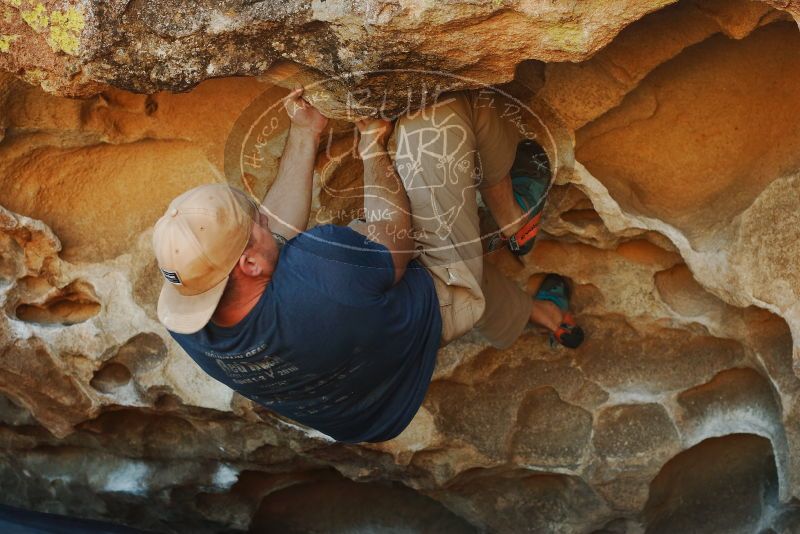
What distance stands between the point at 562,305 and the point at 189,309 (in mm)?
1147

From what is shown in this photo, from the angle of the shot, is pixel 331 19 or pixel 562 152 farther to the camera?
pixel 562 152

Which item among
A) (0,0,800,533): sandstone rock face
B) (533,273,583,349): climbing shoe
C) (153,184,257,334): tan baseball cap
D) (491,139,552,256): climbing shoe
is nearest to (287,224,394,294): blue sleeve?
(153,184,257,334): tan baseball cap

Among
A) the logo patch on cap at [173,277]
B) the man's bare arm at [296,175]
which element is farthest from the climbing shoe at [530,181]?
the logo patch on cap at [173,277]

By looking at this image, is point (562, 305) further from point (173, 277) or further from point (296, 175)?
point (173, 277)

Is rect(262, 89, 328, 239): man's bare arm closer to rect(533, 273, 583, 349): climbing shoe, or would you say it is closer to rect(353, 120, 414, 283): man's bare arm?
rect(353, 120, 414, 283): man's bare arm

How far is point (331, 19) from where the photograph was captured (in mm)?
1933

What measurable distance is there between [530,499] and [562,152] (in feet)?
3.59

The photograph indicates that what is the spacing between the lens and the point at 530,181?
7.92 feet

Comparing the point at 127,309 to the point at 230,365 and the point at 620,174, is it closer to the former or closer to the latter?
the point at 230,365

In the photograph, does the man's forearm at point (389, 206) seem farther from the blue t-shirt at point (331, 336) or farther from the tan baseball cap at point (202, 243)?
the tan baseball cap at point (202, 243)

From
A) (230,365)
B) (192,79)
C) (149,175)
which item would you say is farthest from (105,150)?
(230,365)

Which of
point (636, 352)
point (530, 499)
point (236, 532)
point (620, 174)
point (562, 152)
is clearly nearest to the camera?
point (562, 152)

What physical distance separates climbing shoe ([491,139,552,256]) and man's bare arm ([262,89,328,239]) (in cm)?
49

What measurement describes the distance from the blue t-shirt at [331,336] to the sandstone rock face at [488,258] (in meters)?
0.34
